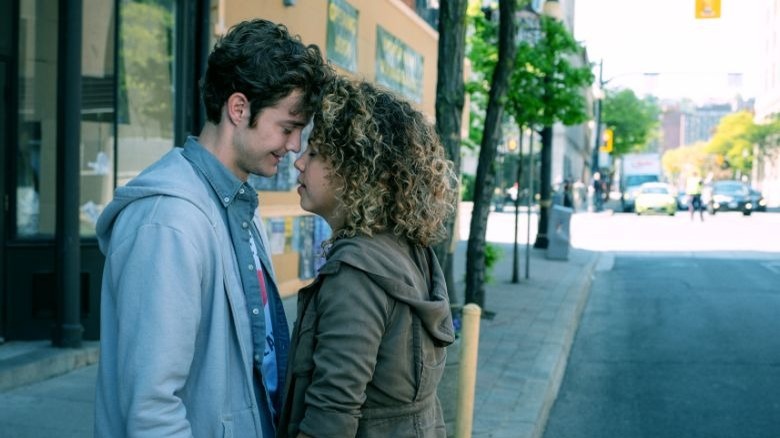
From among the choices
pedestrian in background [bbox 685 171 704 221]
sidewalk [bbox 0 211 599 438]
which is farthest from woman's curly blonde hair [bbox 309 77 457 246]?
pedestrian in background [bbox 685 171 704 221]

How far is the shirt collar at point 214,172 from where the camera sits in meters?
2.31

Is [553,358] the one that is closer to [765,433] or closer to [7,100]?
[765,433]

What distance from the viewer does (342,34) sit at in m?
14.3

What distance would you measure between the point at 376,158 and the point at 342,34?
40.2 ft

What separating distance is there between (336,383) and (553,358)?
6735 millimetres

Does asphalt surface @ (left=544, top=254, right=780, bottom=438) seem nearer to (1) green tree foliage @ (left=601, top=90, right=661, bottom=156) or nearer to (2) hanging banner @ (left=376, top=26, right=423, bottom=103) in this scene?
(2) hanging banner @ (left=376, top=26, right=423, bottom=103)

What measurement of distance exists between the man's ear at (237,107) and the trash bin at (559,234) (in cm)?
1755

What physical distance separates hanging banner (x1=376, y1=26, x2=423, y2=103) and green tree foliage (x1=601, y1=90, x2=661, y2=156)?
232 ft

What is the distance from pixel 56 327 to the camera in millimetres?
7680

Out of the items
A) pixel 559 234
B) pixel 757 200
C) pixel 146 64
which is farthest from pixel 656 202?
pixel 146 64

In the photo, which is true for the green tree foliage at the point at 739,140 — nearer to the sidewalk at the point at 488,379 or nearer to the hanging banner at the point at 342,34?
the hanging banner at the point at 342,34

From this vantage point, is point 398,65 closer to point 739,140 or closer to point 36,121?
point 36,121

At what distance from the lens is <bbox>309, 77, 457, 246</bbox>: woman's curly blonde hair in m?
2.28

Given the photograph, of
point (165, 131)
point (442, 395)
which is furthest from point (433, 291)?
point (165, 131)
